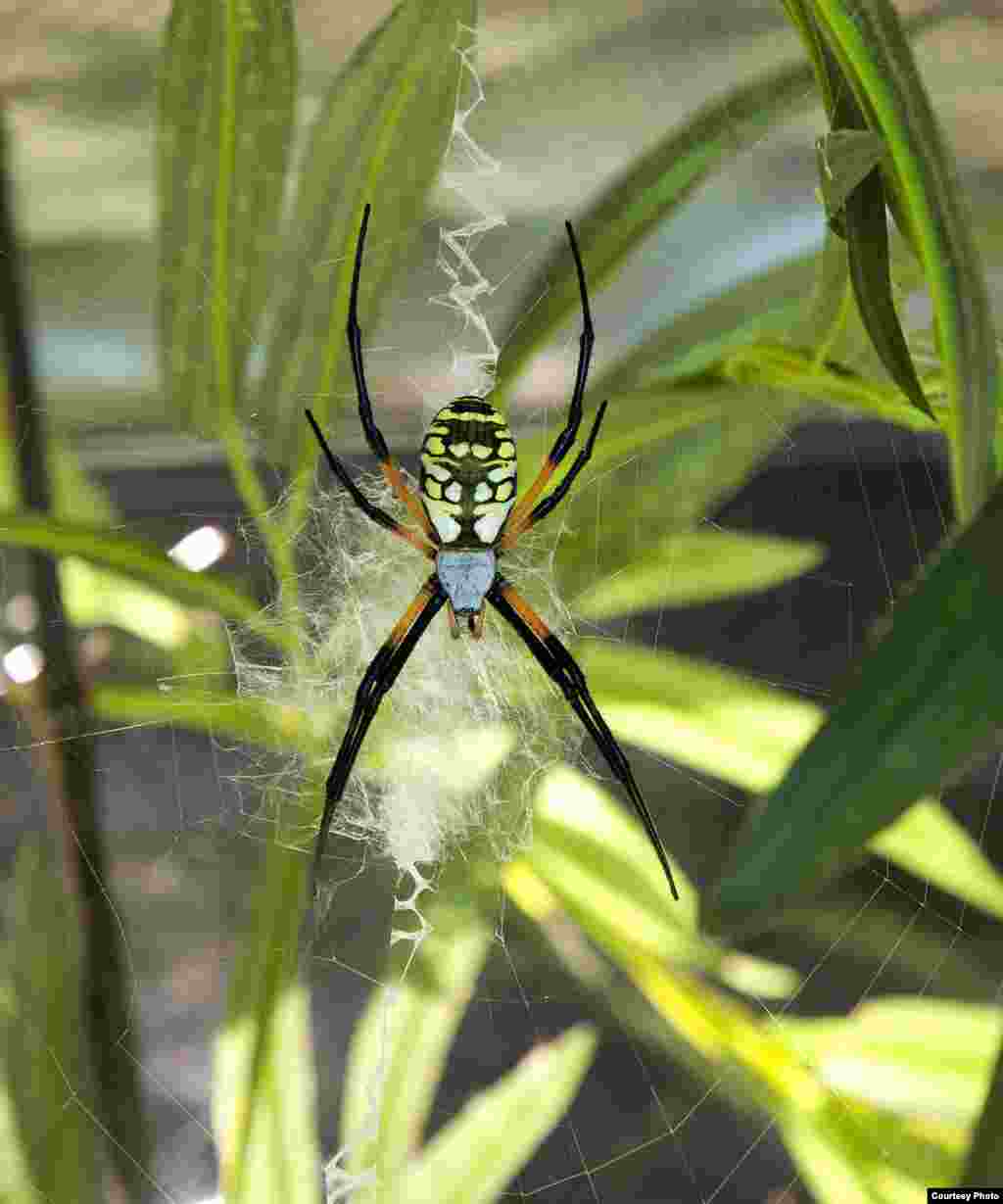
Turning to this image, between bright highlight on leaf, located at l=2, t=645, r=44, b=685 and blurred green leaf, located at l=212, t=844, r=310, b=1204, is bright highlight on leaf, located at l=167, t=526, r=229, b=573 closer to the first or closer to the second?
bright highlight on leaf, located at l=2, t=645, r=44, b=685

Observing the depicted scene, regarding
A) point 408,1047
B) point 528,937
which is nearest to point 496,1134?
point 408,1047

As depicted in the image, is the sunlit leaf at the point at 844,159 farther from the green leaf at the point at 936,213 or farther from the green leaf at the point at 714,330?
the green leaf at the point at 714,330

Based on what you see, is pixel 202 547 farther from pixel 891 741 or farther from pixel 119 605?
pixel 891 741

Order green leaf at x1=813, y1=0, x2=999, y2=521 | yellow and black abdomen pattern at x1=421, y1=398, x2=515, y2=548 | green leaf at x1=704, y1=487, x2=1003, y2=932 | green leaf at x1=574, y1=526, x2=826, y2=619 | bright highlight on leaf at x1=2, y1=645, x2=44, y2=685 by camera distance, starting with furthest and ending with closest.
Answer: bright highlight on leaf at x1=2, y1=645, x2=44, y2=685
green leaf at x1=574, y1=526, x2=826, y2=619
yellow and black abdomen pattern at x1=421, y1=398, x2=515, y2=548
green leaf at x1=813, y1=0, x2=999, y2=521
green leaf at x1=704, y1=487, x2=1003, y2=932

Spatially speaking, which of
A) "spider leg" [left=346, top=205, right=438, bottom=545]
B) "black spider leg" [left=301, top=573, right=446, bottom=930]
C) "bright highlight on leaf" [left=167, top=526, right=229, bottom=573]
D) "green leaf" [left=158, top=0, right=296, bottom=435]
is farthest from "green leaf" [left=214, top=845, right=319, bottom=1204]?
"green leaf" [left=158, top=0, right=296, bottom=435]

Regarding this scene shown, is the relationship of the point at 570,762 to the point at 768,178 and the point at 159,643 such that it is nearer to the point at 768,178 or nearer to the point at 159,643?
the point at 159,643

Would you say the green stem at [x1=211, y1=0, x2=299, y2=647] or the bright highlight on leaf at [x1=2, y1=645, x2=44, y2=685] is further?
the bright highlight on leaf at [x1=2, y1=645, x2=44, y2=685]
